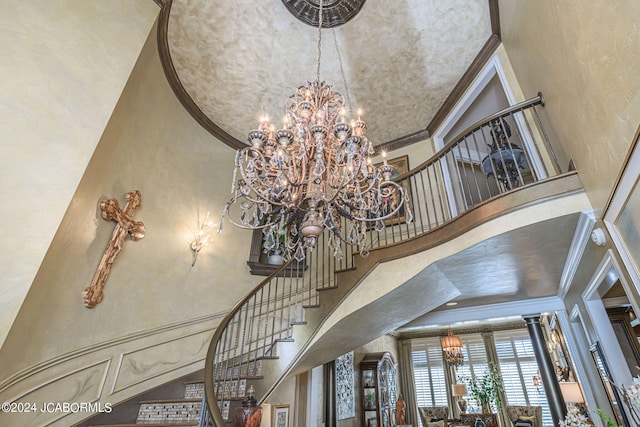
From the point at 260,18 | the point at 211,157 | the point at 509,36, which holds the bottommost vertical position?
the point at 211,157

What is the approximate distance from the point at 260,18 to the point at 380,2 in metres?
1.45

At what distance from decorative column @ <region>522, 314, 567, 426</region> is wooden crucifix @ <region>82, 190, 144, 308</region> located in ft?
18.1

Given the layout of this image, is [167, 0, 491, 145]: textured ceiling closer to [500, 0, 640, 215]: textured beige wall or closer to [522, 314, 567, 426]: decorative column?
[500, 0, 640, 215]: textured beige wall

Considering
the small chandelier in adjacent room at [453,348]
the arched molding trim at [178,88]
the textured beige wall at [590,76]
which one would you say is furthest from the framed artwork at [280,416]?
the small chandelier in adjacent room at [453,348]

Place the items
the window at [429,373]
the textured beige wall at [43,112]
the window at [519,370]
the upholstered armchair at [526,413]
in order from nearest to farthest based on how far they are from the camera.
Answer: the textured beige wall at [43,112]
the upholstered armchair at [526,413]
the window at [519,370]
the window at [429,373]

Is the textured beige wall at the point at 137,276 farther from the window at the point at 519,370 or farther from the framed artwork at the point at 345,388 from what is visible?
the window at the point at 519,370

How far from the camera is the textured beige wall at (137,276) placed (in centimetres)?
247

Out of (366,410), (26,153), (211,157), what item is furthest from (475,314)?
(26,153)

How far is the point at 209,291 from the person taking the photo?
4109 mm

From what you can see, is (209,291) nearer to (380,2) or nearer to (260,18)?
(260,18)

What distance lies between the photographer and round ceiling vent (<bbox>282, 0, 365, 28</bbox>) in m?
3.61

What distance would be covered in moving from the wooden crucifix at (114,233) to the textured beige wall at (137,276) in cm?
6

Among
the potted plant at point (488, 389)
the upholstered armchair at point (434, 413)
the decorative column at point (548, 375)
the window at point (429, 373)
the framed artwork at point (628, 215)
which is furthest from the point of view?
the window at point (429, 373)

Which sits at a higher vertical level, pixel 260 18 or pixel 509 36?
pixel 260 18
